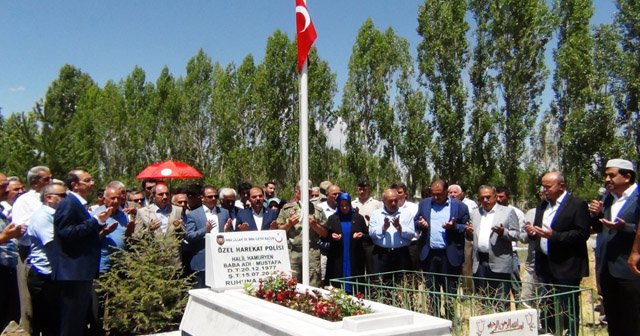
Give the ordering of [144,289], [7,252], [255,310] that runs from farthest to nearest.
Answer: [144,289] → [7,252] → [255,310]

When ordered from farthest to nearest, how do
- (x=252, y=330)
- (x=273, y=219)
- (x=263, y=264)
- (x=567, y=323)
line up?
1. (x=273, y=219)
2. (x=263, y=264)
3. (x=567, y=323)
4. (x=252, y=330)

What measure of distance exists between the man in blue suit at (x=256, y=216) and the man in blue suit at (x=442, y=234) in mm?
1809

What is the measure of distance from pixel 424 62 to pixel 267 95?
738 cm

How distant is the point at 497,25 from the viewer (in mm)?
21109

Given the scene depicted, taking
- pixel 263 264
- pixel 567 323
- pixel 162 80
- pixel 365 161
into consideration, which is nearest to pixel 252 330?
pixel 263 264

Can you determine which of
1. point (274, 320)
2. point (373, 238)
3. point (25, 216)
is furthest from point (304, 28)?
point (274, 320)

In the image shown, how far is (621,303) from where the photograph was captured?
4.93 m

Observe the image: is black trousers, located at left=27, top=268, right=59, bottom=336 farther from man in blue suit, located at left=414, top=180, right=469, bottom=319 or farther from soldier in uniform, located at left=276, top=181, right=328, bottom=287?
man in blue suit, located at left=414, top=180, right=469, bottom=319

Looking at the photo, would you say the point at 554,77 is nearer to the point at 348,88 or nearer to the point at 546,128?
the point at 546,128

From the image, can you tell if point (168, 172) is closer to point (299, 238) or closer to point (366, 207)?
point (366, 207)

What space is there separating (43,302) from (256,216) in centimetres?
267

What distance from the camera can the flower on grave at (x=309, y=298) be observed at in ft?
14.3

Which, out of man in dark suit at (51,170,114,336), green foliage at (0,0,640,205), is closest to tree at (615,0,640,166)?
green foliage at (0,0,640,205)

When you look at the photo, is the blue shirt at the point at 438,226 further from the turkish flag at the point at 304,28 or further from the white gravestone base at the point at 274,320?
the turkish flag at the point at 304,28
